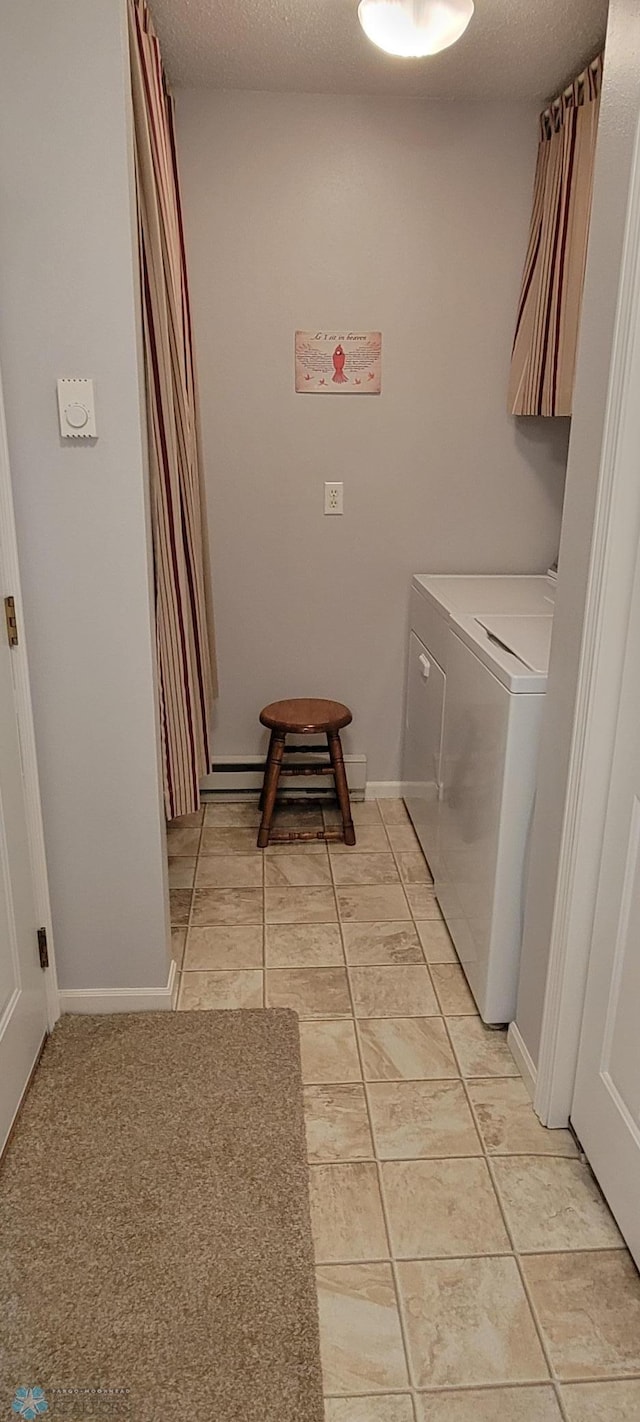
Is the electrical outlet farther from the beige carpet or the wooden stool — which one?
the beige carpet

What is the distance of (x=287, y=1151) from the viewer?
5.73 feet

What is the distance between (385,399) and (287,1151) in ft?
7.41

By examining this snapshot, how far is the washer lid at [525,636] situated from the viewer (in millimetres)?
2006

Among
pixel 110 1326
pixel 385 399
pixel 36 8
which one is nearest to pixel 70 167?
pixel 36 8

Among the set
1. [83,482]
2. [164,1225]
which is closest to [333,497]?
[83,482]

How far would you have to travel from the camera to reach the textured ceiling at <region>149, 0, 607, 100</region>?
214 centimetres

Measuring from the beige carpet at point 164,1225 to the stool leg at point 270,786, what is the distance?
2.98ft

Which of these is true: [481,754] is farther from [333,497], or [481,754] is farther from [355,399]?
[355,399]

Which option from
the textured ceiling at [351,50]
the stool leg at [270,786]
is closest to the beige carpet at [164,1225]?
the stool leg at [270,786]

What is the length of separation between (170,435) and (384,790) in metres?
1.69

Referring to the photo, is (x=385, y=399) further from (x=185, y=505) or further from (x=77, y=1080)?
(x=77, y=1080)

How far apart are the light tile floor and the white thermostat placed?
→ 1338 mm

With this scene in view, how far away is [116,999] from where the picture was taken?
2139 mm

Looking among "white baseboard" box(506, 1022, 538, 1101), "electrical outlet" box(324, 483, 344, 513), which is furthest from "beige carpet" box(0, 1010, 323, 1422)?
"electrical outlet" box(324, 483, 344, 513)
